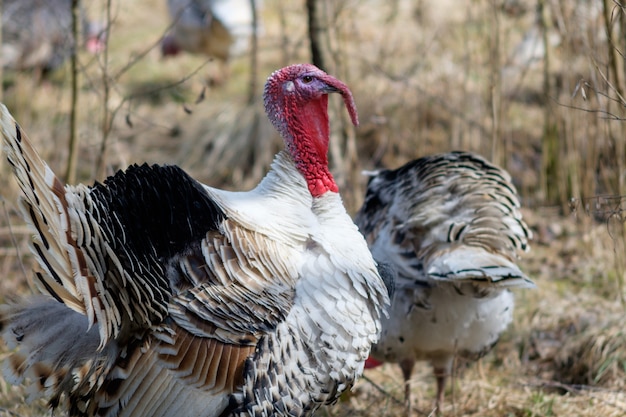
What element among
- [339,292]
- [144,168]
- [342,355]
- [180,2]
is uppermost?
[180,2]

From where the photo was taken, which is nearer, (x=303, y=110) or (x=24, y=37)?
(x=303, y=110)

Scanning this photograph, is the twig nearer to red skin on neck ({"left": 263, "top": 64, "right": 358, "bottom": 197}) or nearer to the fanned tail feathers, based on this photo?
red skin on neck ({"left": 263, "top": 64, "right": 358, "bottom": 197})

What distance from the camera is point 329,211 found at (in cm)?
327

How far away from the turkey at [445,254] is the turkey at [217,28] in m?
5.80

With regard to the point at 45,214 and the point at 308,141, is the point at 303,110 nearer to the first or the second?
the point at 308,141

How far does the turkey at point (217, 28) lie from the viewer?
956cm

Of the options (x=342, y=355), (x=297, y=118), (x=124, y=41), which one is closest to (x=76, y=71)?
(x=297, y=118)

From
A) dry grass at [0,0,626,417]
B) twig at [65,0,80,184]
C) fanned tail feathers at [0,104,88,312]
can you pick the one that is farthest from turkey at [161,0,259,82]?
fanned tail feathers at [0,104,88,312]

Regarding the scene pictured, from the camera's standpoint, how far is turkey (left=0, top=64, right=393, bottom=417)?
2652 mm

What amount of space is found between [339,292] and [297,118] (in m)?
0.76

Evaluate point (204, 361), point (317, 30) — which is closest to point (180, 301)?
point (204, 361)

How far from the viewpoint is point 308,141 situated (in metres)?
3.30

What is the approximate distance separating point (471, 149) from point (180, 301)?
12.9 ft

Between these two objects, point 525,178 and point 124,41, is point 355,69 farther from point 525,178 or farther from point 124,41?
point 124,41
